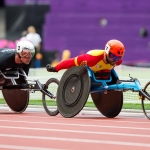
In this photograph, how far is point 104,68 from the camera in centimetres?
1352

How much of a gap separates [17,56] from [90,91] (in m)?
2.04

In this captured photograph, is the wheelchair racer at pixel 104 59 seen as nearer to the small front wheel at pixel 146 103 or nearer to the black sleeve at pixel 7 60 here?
the small front wheel at pixel 146 103

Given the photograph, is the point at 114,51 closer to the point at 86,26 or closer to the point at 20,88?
the point at 20,88

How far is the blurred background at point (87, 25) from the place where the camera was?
38.9 meters

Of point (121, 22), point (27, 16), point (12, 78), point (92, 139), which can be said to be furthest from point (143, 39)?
point (92, 139)

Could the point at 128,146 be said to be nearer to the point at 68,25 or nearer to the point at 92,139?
the point at 92,139

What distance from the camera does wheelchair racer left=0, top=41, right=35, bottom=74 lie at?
14.7 m

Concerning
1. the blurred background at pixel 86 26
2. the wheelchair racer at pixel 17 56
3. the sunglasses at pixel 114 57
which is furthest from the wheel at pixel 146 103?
the blurred background at pixel 86 26

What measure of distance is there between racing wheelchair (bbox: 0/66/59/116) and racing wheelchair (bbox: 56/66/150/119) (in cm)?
59

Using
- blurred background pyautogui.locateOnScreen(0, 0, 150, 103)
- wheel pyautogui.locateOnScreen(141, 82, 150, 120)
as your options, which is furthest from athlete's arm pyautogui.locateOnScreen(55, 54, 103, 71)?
blurred background pyautogui.locateOnScreen(0, 0, 150, 103)

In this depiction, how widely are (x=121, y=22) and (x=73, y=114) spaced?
2628 centimetres

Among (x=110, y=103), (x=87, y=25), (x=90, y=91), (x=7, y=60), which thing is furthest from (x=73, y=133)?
(x=87, y=25)

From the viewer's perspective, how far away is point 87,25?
130 ft

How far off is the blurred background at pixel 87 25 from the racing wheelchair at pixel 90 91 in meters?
24.1
